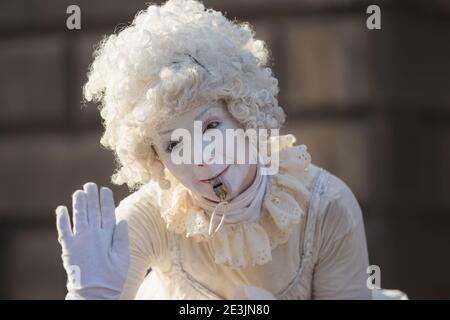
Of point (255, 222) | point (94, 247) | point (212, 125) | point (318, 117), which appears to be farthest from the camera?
point (318, 117)

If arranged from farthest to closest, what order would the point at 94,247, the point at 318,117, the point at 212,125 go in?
the point at 318,117 → the point at 212,125 → the point at 94,247

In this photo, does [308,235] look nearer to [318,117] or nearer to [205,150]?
[205,150]

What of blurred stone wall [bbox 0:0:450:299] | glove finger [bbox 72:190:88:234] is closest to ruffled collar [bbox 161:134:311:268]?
glove finger [bbox 72:190:88:234]

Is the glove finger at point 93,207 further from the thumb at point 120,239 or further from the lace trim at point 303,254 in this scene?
the lace trim at point 303,254

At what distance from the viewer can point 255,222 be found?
2342 mm

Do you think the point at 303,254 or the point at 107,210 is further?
the point at 303,254

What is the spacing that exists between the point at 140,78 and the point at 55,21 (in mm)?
2544

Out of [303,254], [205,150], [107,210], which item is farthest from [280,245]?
[107,210]

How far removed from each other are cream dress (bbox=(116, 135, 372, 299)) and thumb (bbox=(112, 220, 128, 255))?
0.22 metres

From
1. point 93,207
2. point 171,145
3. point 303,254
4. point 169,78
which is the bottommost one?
point 303,254

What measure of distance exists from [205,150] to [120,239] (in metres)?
0.22

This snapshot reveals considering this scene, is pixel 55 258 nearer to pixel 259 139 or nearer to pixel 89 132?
pixel 89 132

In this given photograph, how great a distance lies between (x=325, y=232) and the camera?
95.2 inches

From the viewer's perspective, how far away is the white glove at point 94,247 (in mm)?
2131
